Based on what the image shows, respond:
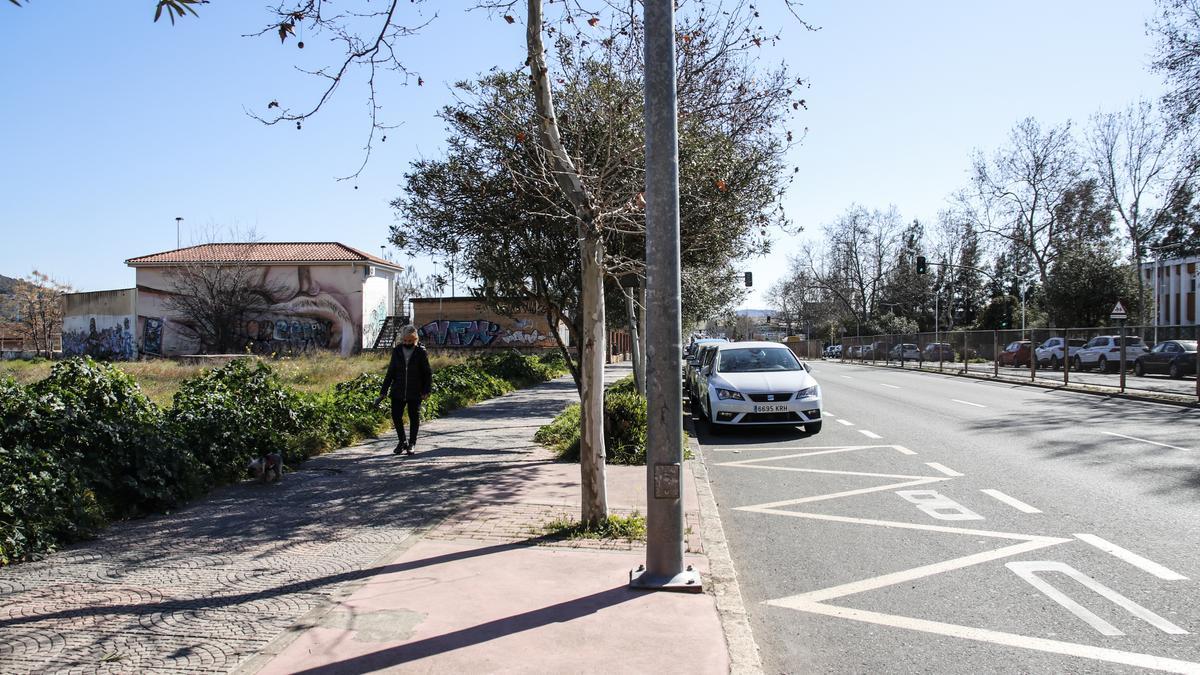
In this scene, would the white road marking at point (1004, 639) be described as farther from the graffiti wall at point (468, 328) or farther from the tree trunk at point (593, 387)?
the graffiti wall at point (468, 328)

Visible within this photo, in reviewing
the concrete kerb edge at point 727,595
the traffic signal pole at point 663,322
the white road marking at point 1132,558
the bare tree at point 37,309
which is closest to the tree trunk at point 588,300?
→ the concrete kerb edge at point 727,595

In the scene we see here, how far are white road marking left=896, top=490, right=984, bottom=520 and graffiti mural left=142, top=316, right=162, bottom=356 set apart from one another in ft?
149

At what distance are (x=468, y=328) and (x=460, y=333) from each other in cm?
55

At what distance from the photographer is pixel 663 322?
15.5 ft

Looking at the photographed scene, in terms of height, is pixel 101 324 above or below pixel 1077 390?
above

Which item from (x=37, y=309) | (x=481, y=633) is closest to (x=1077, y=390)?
(x=481, y=633)

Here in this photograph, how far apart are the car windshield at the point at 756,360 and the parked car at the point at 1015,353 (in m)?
19.5

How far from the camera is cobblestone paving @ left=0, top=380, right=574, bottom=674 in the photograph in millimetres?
3709

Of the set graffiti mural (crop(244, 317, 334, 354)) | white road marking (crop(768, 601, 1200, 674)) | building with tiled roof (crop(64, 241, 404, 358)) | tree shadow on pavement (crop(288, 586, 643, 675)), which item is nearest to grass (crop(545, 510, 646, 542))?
tree shadow on pavement (crop(288, 586, 643, 675))

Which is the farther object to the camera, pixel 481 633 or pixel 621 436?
pixel 621 436

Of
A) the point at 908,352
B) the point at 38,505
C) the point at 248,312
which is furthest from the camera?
the point at 248,312

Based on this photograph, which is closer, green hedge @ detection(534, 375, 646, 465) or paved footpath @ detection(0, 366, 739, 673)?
paved footpath @ detection(0, 366, 739, 673)

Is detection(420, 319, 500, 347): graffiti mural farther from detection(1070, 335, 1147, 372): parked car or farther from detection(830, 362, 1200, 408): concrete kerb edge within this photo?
detection(1070, 335, 1147, 372): parked car

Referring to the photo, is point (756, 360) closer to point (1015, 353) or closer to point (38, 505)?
point (38, 505)
